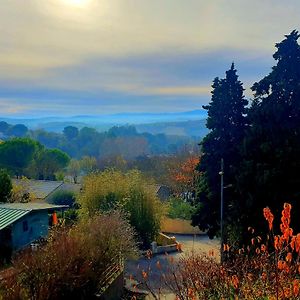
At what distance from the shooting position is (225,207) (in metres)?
16.8

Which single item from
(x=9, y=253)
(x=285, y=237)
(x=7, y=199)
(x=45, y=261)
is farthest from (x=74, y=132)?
(x=285, y=237)

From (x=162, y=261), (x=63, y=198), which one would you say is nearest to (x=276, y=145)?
(x=162, y=261)

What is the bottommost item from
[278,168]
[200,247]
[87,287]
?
[200,247]

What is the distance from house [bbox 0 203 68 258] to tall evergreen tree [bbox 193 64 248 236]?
6.65m

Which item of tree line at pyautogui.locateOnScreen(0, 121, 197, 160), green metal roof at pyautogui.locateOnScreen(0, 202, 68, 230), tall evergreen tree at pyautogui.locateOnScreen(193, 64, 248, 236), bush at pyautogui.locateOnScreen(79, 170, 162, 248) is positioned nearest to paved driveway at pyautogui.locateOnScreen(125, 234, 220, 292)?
bush at pyautogui.locateOnScreen(79, 170, 162, 248)

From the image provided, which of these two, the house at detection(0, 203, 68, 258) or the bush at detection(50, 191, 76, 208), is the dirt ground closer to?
the house at detection(0, 203, 68, 258)

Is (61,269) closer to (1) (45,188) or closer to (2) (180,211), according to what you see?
(2) (180,211)

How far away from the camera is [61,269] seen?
1039 centimetres

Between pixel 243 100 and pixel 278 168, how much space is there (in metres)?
3.97

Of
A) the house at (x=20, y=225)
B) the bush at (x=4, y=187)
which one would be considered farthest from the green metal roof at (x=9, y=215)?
the bush at (x=4, y=187)

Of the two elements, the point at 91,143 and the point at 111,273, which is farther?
the point at 91,143

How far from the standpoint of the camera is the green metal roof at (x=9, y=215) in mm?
16209

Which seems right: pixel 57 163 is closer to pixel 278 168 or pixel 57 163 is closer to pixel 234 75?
pixel 234 75

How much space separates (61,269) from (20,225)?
748 centimetres
